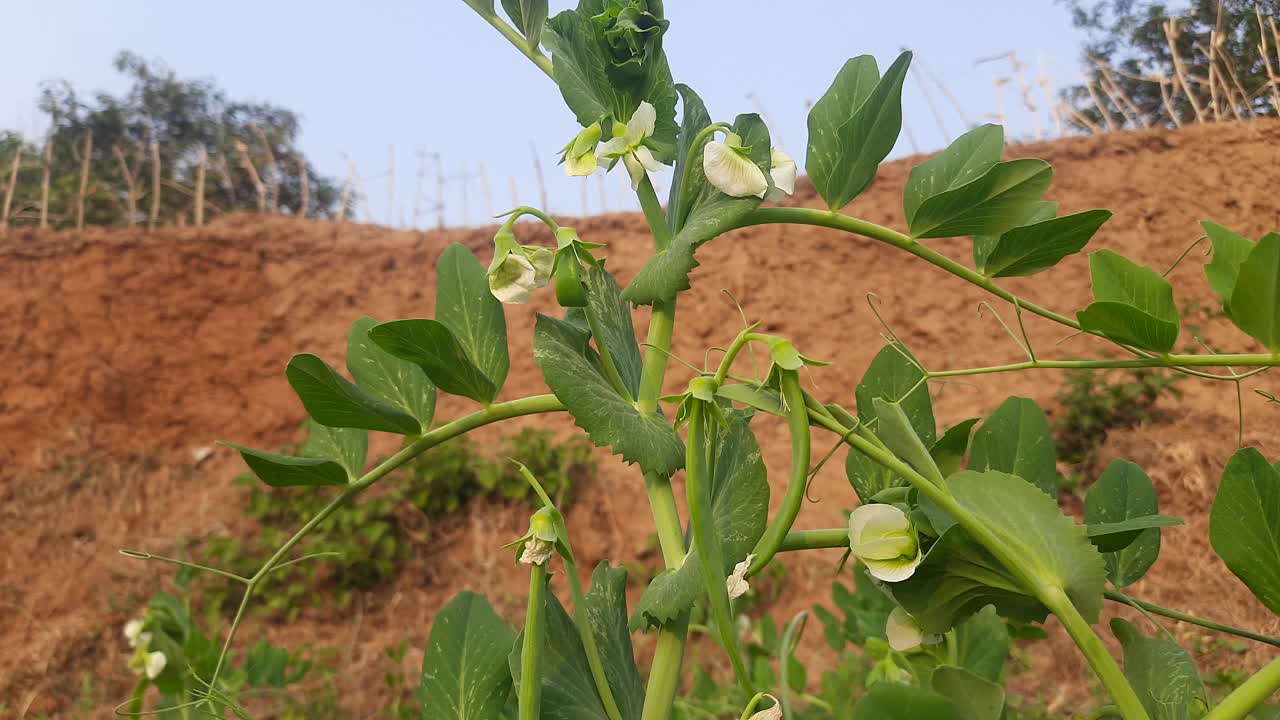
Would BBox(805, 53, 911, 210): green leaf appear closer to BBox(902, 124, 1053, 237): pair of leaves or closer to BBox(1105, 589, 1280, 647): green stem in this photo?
BBox(902, 124, 1053, 237): pair of leaves

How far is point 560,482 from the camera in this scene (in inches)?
163

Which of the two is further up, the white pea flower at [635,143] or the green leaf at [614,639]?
the white pea flower at [635,143]

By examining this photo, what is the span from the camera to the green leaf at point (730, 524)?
1.15 feet

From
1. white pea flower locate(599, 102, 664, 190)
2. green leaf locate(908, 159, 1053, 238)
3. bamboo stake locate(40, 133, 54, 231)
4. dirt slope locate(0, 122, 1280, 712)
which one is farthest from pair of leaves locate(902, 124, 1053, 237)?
bamboo stake locate(40, 133, 54, 231)

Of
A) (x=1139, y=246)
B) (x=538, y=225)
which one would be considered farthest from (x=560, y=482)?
(x=1139, y=246)

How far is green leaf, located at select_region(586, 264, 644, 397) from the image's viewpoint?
41cm

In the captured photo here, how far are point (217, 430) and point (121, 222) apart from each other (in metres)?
5.35

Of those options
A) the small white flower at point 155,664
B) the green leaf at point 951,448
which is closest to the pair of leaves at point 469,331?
the green leaf at point 951,448

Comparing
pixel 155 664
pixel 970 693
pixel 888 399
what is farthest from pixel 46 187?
pixel 970 693

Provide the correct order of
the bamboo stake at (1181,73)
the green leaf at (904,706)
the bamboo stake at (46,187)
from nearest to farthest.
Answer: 1. the green leaf at (904,706)
2. the bamboo stake at (1181,73)
3. the bamboo stake at (46,187)

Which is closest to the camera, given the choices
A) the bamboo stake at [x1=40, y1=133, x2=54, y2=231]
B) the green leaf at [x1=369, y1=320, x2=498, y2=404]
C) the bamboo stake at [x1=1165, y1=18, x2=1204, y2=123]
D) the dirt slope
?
the green leaf at [x1=369, y1=320, x2=498, y2=404]

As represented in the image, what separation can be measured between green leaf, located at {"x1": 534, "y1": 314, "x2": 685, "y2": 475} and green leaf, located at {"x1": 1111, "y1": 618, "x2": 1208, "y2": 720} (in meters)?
0.19

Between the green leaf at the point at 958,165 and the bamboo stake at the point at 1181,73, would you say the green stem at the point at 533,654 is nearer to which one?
the green leaf at the point at 958,165

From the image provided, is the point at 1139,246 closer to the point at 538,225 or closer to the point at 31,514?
the point at 538,225
